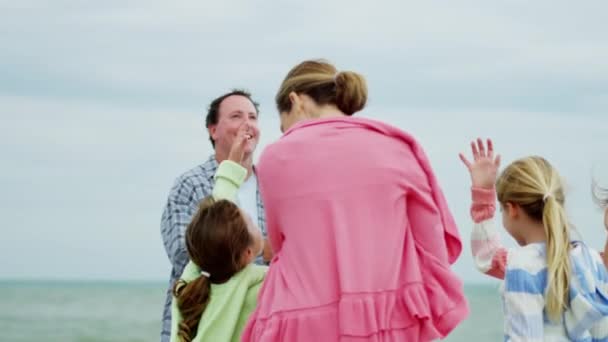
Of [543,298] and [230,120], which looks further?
[230,120]

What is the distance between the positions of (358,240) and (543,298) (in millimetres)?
692

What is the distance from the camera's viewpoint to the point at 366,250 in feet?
13.4

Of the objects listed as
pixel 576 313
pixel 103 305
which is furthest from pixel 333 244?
pixel 103 305

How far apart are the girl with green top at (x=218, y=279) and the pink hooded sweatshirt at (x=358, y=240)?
28 centimetres

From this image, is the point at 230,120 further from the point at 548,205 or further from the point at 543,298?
the point at 543,298

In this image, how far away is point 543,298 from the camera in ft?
13.7

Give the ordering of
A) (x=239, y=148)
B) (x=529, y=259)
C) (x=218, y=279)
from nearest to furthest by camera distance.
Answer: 1. (x=529, y=259)
2. (x=218, y=279)
3. (x=239, y=148)

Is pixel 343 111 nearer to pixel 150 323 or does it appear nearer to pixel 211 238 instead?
pixel 211 238

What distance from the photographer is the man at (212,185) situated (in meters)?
5.44

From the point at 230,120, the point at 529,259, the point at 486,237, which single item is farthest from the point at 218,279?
the point at 230,120

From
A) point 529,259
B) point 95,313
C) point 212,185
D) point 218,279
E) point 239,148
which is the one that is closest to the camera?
point 529,259

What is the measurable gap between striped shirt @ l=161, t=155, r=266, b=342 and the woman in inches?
48.9

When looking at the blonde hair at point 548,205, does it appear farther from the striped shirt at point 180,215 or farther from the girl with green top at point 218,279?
the striped shirt at point 180,215

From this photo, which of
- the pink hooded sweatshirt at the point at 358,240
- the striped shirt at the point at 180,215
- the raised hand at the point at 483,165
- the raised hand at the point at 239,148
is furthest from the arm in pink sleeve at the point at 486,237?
the striped shirt at the point at 180,215
